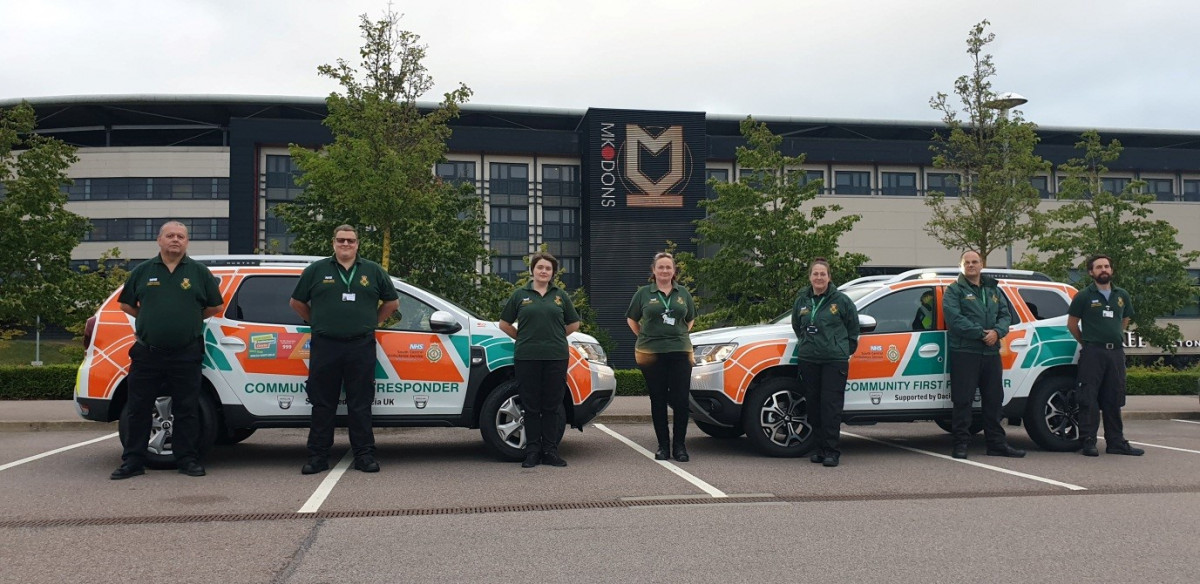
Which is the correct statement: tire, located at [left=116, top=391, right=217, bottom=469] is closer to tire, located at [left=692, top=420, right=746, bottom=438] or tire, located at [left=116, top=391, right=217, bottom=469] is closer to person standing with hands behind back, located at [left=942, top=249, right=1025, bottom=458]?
tire, located at [left=692, top=420, right=746, bottom=438]

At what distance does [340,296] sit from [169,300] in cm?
123

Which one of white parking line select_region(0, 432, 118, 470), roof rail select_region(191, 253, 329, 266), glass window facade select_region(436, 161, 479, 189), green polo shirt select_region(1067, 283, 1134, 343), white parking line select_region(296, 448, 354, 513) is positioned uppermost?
glass window facade select_region(436, 161, 479, 189)

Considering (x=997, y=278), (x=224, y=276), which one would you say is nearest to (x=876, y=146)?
(x=997, y=278)

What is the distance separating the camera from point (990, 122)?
21312mm

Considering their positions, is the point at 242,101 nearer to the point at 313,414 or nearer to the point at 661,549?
the point at 313,414

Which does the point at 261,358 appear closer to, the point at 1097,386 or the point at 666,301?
the point at 666,301

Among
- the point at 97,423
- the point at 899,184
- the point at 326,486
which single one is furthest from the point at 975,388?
the point at 899,184

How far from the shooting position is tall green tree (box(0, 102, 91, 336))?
2047 centimetres

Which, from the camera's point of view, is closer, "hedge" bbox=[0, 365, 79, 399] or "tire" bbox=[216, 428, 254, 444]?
"tire" bbox=[216, 428, 254, 444]

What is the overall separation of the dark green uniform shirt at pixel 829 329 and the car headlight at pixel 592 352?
5.76 feet

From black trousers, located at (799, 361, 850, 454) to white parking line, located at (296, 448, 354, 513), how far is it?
3.95m

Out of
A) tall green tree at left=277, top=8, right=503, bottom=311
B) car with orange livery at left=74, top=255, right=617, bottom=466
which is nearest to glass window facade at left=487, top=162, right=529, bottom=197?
tall green tree at left=277, top=8, right=503, bottom=311

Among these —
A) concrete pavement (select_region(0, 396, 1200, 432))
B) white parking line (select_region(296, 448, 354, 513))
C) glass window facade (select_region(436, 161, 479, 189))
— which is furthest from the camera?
glass window facade (select_region(436, 161, 479, 189))

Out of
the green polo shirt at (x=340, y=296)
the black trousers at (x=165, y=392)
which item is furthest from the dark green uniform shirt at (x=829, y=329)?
the black trousers at (x=165, y=392)
